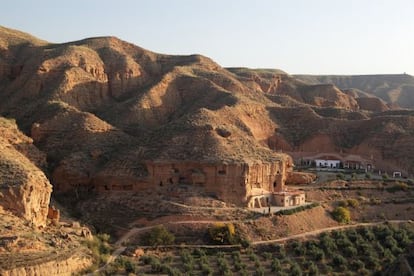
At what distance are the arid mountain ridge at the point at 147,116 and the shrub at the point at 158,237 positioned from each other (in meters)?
5.28

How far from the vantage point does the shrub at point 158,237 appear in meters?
34.3

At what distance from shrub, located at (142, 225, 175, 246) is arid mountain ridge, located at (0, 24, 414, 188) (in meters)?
5.28

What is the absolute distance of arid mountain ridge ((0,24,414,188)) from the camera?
40.7 meters

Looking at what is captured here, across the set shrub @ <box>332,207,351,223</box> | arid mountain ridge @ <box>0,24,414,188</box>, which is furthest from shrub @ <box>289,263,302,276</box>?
arid mountain ridge @ <box>0,24,414,188</box>

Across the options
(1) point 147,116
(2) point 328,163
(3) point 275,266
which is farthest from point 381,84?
(3) point 275,266

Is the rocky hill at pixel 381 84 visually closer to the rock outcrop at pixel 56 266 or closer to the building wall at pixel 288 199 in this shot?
the building wall at pixel 288 199

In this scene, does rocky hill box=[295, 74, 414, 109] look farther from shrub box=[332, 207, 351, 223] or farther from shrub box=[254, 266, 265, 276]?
shrub box=[254, 266, 265, 276]

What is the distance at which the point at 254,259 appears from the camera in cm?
3306

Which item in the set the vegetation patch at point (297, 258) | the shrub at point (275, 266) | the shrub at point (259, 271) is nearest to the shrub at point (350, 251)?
Answer: the vegetation patch at point (297, 258)

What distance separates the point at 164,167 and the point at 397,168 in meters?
25.6

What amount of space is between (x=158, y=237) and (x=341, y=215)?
1350cm

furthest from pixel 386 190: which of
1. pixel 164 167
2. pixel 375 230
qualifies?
pixel 164 167

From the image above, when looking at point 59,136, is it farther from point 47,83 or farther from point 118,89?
point 118,89

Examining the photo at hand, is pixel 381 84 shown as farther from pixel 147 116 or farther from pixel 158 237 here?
pixel 158 237
